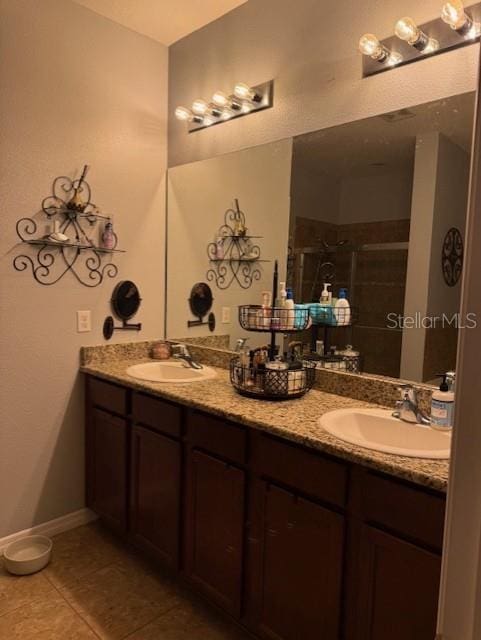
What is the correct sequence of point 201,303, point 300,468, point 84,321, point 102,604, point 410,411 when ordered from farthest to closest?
point 201,303
point 84,321
point 102,604
point 410,411
point 300,468

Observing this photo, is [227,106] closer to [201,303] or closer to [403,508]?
[201,303]

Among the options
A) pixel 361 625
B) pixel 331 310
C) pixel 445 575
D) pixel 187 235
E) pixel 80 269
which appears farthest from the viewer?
pixel 187 235

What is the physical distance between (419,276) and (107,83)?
190cm

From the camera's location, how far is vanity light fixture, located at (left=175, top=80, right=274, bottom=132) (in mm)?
2225

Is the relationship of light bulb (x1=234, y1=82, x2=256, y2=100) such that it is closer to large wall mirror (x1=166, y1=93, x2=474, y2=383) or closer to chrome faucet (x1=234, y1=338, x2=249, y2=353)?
A: large wall mirror (x1=166, y1=93, x2=474, y2=383)

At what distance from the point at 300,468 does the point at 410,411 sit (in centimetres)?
44

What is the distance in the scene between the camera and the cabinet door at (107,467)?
2213 mm

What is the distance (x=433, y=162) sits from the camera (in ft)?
5.49

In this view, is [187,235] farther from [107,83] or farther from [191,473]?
[191,473]

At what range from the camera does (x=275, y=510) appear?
153 centimetres

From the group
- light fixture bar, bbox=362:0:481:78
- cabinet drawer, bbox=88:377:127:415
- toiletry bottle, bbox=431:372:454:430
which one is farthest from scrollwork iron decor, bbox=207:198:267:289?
toiletry bottle, bbox=431:372:454:430

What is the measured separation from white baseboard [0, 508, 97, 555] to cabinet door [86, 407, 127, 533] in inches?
3.4

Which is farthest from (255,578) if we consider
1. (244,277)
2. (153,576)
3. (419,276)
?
(244,277)

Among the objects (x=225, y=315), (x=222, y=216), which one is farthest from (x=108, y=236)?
(x=225, y=315)
